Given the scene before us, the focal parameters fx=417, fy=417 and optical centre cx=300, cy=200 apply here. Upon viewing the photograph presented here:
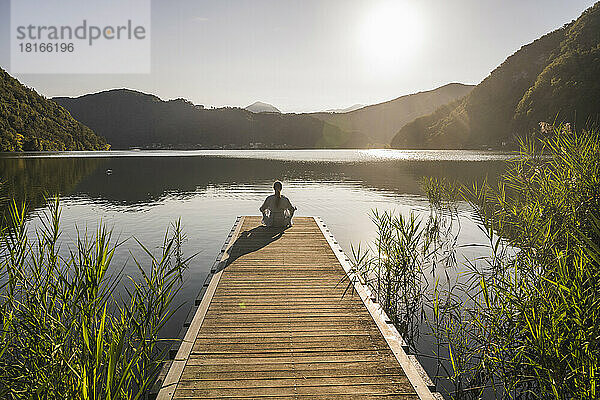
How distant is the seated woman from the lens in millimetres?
10102

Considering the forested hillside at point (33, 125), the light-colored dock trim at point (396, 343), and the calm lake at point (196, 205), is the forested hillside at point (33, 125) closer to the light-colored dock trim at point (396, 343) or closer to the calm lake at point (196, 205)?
the calm lake at point (196, 205)

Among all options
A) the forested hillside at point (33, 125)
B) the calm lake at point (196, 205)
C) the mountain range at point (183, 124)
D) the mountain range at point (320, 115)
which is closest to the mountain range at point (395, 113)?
the mountain range at point (320, 115)

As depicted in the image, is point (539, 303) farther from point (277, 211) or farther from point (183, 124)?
point (183, 124)

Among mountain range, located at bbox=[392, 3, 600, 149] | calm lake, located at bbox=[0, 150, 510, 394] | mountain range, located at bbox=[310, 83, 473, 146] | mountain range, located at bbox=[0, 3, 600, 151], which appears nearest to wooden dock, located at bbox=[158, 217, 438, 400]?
calm lake, located at bbox=[0, 150, 510, 394]

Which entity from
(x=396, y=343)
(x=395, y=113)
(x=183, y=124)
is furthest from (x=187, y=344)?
(x=395, y=113)

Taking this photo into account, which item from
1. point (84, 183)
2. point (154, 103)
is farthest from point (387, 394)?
point (154, 103)

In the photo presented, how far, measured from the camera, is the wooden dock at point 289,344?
3.56 metres

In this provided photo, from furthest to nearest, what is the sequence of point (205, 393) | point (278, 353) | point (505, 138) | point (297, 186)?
point (505, 138)
point (297, 186)
point (278, 353)
point (205, 393)

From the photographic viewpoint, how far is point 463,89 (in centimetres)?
17012

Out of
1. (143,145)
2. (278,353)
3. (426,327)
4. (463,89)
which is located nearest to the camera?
(278,353)

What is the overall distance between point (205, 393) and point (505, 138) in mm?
86585

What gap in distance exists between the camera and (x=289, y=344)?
431 centimetres

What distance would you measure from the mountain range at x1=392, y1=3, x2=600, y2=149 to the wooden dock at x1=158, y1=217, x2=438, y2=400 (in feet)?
126

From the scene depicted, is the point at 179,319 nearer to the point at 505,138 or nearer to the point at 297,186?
the point at 297,186
